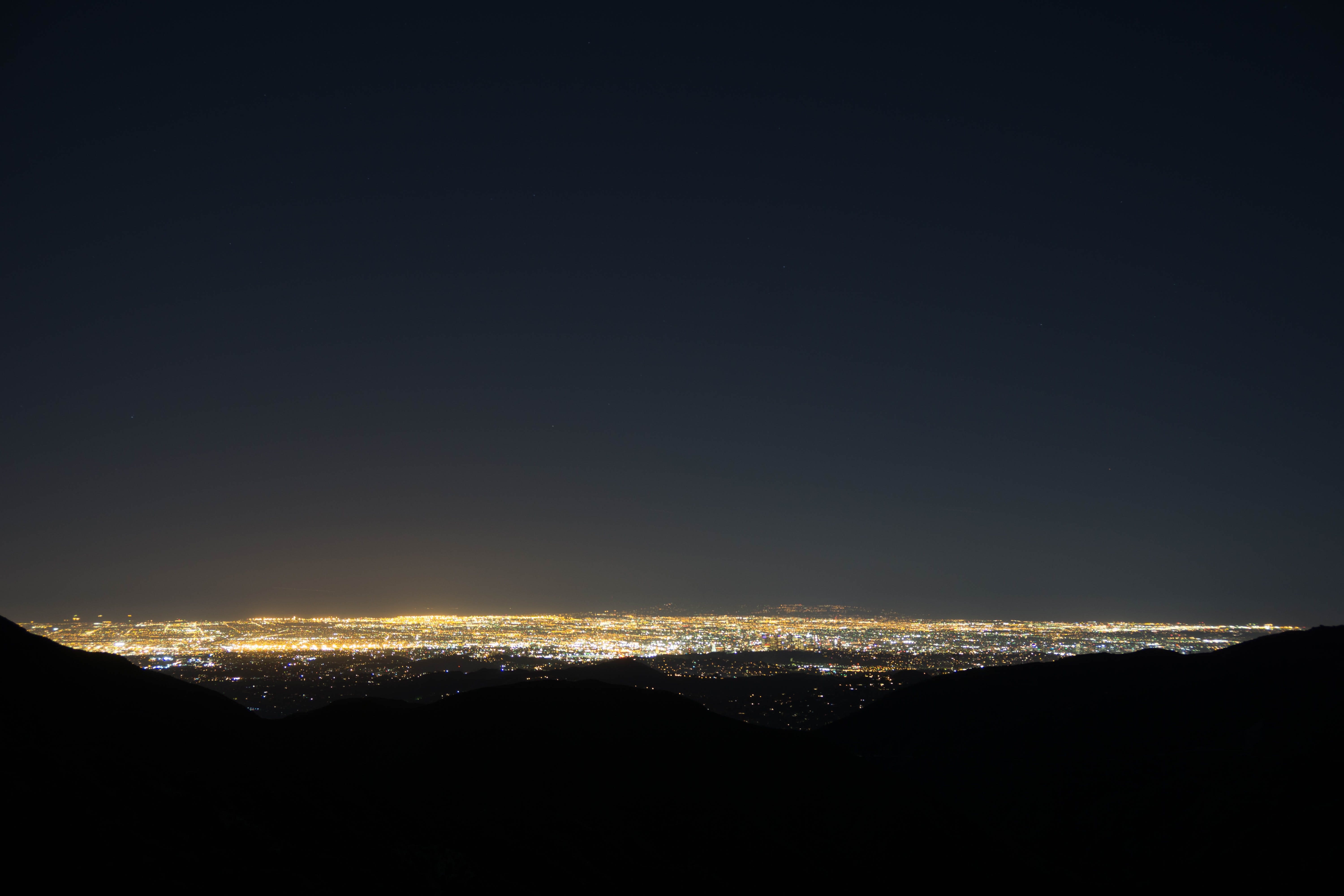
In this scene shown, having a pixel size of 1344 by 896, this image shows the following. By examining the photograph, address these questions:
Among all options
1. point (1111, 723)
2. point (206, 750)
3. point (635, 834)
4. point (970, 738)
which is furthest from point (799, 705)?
point (206, 750)

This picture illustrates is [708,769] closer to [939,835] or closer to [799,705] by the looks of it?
[939,835]

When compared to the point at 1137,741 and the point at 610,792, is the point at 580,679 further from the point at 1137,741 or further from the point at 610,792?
the point at 610,792

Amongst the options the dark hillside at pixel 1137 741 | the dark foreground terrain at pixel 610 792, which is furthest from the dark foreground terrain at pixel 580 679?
the dark foreground terrain at pixel 610 792

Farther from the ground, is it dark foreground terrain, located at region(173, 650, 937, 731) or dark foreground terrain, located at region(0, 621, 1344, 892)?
dark foreground terrain, located at region(0, 621, 1344, 892)

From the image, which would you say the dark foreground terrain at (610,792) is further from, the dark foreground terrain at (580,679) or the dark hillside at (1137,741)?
the dark foreground terrain at (580,679)

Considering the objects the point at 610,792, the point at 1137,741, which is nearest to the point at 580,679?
the point at 1137,741

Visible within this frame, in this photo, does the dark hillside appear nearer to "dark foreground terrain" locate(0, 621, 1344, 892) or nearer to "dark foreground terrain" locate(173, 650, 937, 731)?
"dark foreground terrain" locate(0, 621, 1344, 892)

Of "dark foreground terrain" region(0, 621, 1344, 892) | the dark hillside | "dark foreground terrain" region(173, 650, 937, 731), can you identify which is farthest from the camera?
"dark foreground terrain" region(173, 650, 937, 731)

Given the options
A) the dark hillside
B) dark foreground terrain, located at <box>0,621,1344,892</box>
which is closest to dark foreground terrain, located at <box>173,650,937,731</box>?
the dark hillside
